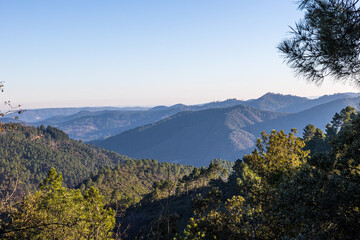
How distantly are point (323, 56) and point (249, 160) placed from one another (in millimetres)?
7928

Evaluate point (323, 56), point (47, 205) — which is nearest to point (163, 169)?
point (47, 205)

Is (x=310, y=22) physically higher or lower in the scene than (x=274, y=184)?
higher

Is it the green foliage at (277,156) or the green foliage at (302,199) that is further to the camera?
the green foliage at (277,156)

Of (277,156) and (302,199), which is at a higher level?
(277,156)

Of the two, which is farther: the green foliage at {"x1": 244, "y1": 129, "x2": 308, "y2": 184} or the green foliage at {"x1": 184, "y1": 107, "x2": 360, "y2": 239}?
the green foliage at {"x1": 244, "y1": 129, "x2": 308, "y2": 184}

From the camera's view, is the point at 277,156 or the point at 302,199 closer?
the point at 302,199

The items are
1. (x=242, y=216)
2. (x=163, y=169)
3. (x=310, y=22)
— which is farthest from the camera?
(x=163, y=169)

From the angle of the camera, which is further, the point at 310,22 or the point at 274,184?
the point at 274,184

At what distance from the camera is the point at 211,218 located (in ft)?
47.4

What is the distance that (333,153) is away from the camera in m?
11.0

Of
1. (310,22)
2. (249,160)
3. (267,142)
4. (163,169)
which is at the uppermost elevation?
(310,22)

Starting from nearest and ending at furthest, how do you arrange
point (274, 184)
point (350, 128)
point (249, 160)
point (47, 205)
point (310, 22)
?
point (310, 22), point (350, 128), point (274, 184), point (249, 160), point (47, 205)

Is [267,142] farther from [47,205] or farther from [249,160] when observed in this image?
[47,205]

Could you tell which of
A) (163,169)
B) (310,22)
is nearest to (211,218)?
(310,22)
